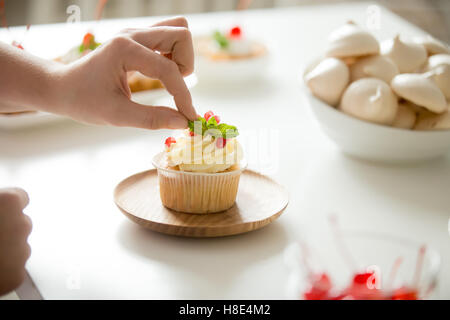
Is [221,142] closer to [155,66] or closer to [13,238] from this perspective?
[155,66]

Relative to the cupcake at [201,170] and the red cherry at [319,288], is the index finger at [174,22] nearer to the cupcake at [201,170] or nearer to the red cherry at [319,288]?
the cupcake at [201,170]

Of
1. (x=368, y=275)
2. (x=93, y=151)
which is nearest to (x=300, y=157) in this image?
(x=93, y=151)

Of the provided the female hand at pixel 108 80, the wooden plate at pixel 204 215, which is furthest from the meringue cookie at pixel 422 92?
the female hand at pixel 108 80

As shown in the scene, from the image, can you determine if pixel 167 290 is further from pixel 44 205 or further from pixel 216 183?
pixel 44 205

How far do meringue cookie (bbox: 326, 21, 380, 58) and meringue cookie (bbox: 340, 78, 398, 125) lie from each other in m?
0.08

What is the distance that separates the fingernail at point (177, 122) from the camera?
964mm

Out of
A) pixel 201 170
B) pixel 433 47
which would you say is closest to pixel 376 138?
pixel 433 47

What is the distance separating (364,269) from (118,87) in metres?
0.49

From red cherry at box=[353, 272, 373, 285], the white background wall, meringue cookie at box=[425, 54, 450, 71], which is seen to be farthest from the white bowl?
the white background wall

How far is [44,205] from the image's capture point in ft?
3.39

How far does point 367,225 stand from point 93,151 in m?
0.62

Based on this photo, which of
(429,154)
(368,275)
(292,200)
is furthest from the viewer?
(429,154)

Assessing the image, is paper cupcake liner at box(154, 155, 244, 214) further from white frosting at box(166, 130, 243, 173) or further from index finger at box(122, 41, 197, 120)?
index finger at box(122, 41, 197, 120)

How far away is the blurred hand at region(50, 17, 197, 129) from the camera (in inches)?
36.8
